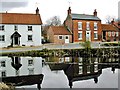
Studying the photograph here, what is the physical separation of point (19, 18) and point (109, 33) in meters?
16.4

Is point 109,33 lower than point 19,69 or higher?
higher

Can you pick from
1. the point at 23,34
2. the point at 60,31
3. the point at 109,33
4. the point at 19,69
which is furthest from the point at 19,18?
the point at 19,69

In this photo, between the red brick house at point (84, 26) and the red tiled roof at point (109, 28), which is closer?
the red brick house at point (84, 26)

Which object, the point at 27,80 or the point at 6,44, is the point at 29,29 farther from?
the point at 27,80

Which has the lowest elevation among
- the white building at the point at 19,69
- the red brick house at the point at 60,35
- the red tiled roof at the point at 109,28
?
the white building at the point at 19,69

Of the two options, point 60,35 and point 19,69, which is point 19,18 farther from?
point 19,69

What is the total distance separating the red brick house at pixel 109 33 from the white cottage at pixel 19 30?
13.2 meters

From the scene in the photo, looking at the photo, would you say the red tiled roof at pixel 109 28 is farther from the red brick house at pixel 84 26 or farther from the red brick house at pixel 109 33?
the red brick house at pixel 84 26

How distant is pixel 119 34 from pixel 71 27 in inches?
427

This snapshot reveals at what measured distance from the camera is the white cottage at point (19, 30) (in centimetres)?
3328

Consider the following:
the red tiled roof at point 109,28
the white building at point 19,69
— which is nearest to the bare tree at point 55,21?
the red tiled roof at point 109,28

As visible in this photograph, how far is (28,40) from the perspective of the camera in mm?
34281

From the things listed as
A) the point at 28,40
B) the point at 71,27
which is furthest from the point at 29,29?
the point at 71,27

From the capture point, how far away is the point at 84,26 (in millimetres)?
40188
